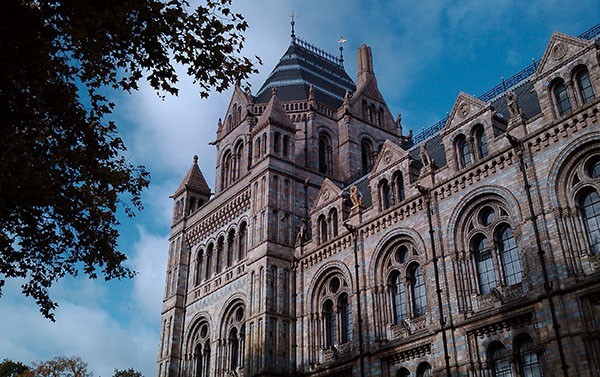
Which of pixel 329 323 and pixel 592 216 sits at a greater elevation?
pixel 592 216

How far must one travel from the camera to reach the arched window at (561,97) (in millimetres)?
26609

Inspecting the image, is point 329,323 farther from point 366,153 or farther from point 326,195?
point 366,153

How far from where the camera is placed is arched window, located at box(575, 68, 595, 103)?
2581 cm

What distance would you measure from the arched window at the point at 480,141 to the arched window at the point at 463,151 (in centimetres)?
49

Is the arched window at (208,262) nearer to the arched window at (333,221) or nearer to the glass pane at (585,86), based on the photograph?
the arched window at (333,221)

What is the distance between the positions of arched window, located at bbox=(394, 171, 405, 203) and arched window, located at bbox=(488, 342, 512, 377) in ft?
32.3

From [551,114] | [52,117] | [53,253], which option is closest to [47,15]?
[52,117]

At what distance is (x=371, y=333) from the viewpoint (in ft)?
104

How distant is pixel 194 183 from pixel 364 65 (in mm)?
17357

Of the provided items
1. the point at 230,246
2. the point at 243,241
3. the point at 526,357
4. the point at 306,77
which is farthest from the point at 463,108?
the point at 306,77

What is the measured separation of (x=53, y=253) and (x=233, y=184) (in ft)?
86.2

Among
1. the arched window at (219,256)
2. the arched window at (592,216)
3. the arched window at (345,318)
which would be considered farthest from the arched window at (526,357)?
the arched window at (219,256)

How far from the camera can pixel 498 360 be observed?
25.8 metres

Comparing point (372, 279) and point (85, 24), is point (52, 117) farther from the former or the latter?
point (372, 279)
